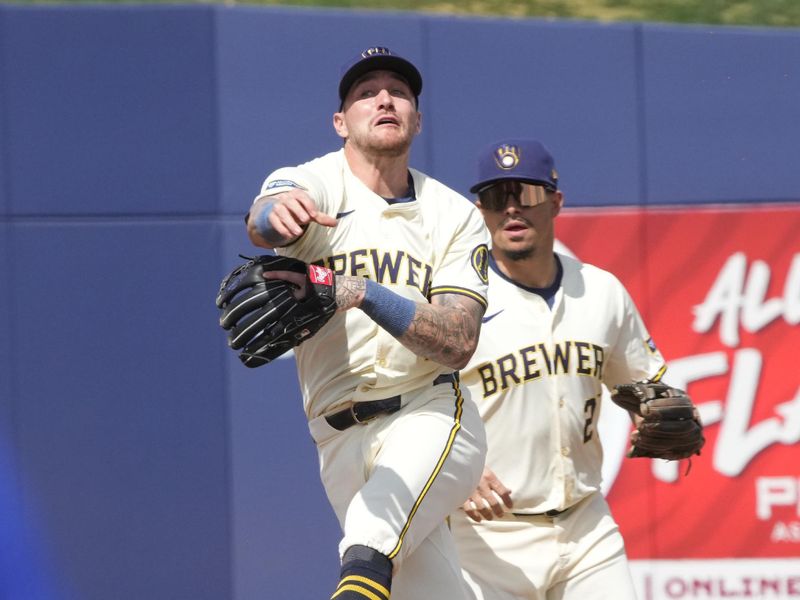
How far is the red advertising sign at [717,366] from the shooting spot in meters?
6.05

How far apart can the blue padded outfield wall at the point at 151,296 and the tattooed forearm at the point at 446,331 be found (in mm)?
2462

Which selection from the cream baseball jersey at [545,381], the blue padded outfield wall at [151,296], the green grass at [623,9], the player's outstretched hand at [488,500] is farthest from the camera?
the green grass at [623,9]

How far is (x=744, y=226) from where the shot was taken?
6180 mm

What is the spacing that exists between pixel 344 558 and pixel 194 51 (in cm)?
331

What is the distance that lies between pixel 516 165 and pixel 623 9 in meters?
3.96

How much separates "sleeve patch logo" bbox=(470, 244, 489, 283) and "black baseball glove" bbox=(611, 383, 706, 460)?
2.53 feet

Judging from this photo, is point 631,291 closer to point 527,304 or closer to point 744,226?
point 744,226

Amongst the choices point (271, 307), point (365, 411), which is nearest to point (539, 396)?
point (365, 411)

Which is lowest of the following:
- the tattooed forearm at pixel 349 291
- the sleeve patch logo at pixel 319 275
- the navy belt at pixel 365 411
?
the navy belt at pixel 365 411

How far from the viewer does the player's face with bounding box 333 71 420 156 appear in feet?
11.9

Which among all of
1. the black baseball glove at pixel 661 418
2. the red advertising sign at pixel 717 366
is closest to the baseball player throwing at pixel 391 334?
the black baseball glove at pixel 661 418

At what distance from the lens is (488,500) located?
13.1ft

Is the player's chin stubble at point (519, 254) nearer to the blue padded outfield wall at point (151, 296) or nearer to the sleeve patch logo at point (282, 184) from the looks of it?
the sleeve patch logo at point (282, 184)

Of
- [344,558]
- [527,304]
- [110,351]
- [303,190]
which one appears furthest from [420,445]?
[110,351]
